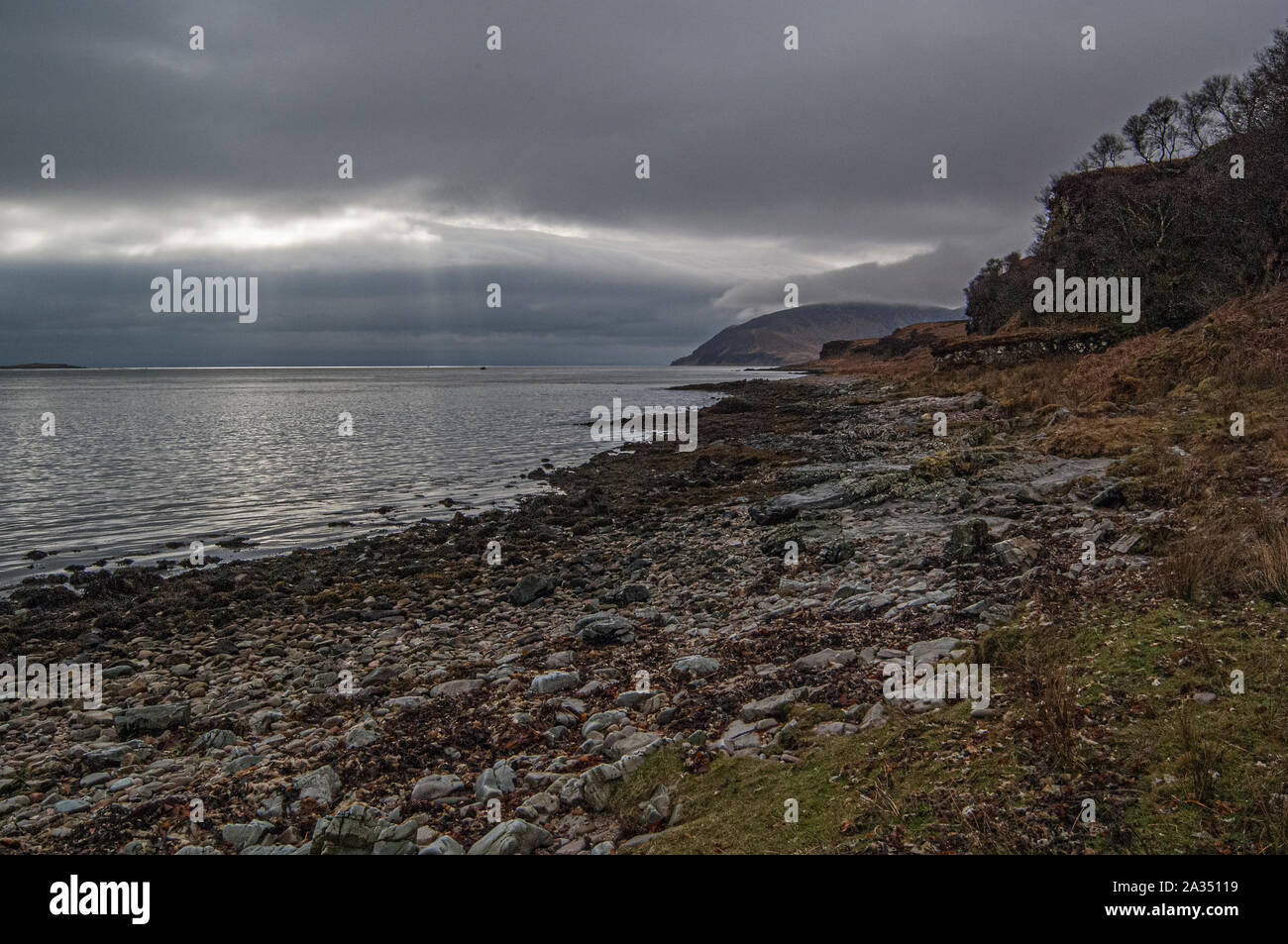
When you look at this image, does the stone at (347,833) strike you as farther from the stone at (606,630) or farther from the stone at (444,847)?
the stone at (606,630)

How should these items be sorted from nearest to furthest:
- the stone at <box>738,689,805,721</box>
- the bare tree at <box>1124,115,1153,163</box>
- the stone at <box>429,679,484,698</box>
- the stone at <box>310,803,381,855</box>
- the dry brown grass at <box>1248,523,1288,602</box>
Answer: the stone at <box>310,803,381,855</box> → the dry brown grass at <box>1248,523,1288,602</box> → the stone at <box>738,689,805,721</box> → the stone at <box>429,679,484,698</box> → the bare tree at <box>1124,115,1153,163</box>

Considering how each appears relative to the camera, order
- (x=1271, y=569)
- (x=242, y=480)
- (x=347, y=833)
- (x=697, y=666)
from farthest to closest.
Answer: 1. (x=242, y=480)
2. (x=697, y=666)
3. (x=1271, y=569)
4. (x=347, y=833)

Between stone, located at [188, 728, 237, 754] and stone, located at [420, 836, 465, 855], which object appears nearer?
stone, located at [420, 836, 465, 855]

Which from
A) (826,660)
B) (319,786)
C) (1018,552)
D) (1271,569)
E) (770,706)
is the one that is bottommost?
(319,786)

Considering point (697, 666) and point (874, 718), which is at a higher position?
point (874, 718)

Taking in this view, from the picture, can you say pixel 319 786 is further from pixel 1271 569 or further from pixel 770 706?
pixel 1271 569

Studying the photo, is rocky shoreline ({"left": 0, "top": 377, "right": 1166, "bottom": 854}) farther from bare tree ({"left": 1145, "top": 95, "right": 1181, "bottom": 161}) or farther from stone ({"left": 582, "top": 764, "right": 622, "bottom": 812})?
bare tree ({"left": 1145, "top": 95, "right": 1181, "bottom": 161})

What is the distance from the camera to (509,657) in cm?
1073

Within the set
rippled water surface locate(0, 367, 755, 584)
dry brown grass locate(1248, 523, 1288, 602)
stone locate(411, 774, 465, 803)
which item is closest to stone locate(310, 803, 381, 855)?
stone locate(411, 774, 465, 803)

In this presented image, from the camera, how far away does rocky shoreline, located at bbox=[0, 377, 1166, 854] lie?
6.44 m

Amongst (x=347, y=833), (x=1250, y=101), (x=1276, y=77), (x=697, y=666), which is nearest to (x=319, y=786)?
(x=347, y=833)

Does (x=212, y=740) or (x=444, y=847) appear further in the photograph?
(x=212, y=740)

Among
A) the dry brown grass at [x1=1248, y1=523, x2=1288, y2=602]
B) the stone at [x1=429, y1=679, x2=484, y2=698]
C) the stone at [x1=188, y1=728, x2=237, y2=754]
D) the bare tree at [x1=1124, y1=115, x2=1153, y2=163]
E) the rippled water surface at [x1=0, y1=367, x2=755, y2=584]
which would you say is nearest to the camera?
the dry brown grass at [x1=1248, y1=523, x2=1288, y2=602]
